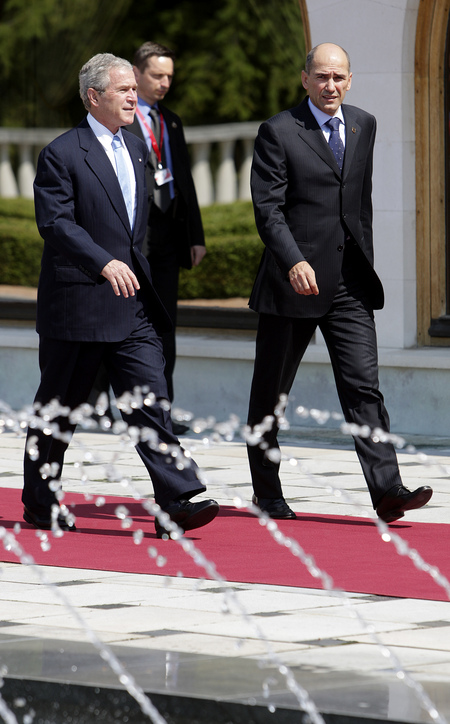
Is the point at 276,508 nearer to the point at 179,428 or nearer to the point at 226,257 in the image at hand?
the point at 179,428

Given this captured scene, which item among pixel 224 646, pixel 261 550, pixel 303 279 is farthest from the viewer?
pixel 303 279

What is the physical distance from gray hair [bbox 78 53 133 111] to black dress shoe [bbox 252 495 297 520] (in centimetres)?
181

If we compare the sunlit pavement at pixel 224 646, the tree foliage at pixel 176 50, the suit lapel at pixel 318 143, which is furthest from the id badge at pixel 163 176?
the sunlit pavement at pixel 224 646

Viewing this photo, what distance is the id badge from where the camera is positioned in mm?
9508

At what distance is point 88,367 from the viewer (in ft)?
21.2

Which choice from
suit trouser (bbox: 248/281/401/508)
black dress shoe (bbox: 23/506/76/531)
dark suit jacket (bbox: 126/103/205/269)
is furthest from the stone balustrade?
black dress shoe (bbox: 23/506/76/531)

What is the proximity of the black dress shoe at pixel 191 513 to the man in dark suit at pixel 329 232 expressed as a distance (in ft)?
1.43

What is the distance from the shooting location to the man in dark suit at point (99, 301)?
6254 millimetres

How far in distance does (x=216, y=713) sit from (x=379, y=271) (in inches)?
255

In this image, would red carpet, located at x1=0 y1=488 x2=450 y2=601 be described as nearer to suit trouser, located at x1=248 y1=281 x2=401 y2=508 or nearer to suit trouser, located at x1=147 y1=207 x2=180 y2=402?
suit trouser, located at x1=248 y1=281 x2=401 y2=508

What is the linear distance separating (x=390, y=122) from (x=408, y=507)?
12.9ft

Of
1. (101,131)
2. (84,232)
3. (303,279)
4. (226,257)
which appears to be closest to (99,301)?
(84,232)

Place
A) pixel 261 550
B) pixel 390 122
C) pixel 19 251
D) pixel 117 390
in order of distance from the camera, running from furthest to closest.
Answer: pixel 19 251
pixel 390 122
pixel 117 390
pixel 261 550

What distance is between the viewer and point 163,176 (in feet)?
31.3
